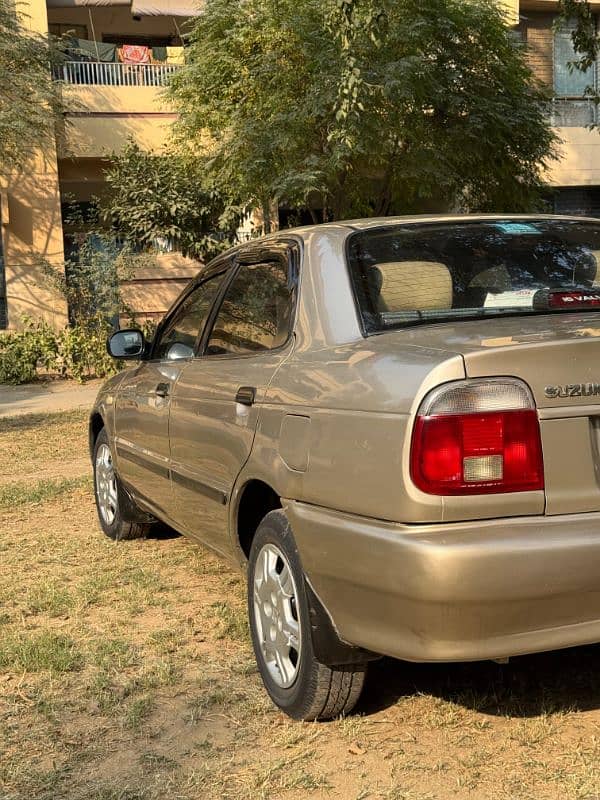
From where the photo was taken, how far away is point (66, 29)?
868 inches

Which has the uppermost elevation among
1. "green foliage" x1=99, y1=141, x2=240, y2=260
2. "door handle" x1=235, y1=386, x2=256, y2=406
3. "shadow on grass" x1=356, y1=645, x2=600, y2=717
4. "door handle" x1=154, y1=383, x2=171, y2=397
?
"green foliage" x1=99, y1=141, x2=240, y2=260

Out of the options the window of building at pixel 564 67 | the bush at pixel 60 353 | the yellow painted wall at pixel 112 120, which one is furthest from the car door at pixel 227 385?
the window of building at pixel 564 67

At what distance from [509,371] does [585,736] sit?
1277mm

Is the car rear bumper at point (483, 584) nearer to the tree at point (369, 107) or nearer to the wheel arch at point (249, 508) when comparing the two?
the wheel arch at point (249, 508)

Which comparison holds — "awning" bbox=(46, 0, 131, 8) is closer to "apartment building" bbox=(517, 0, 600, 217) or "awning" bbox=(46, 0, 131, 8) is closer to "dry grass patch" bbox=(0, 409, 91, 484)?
"apartment building" bbox=(517, 0, 600, 217)

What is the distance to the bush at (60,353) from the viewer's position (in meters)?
17.0

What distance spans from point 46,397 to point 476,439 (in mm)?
13346

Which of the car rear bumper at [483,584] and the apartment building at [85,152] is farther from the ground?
the apartment building at [85,152]

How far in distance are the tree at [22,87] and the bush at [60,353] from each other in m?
3.62

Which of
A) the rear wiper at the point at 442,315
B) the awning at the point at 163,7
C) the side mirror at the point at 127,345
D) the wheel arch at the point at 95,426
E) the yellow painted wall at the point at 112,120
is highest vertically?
the awning at the point at 163,7

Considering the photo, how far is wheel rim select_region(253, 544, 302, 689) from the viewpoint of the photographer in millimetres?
3414

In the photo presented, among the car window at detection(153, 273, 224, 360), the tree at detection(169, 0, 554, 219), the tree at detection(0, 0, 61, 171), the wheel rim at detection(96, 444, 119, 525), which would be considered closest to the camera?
the car window at detection(153, 273, 224, 360)

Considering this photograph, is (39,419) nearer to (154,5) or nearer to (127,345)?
(127,345)

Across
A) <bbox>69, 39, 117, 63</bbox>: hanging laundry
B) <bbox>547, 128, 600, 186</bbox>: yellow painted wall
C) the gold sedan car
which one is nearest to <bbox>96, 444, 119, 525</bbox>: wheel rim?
the gold sedan car
